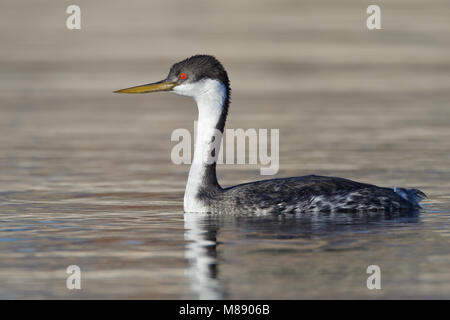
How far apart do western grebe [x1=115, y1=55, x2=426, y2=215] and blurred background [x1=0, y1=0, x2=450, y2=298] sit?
0.50 metres

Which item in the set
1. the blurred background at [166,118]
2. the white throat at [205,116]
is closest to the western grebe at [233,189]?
the white throat at [205,116]

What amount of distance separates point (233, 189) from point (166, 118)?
931 cm

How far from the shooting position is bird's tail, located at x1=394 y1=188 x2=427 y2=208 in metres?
14.6

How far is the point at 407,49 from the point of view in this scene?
117 feet

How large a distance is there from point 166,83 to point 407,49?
22063mm

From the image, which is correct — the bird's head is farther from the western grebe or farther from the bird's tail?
the bird's tail

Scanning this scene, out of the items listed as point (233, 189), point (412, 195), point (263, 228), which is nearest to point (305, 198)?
point (233, 189)

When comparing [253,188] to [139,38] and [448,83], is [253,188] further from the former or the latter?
[139,38]

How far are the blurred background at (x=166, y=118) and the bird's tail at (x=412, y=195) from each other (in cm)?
27

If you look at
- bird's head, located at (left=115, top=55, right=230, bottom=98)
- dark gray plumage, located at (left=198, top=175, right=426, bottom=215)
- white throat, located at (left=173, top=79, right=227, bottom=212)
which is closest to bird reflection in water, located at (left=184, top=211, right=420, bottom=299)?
dark gray plumage, located at (left=198, top=175, right=426, bottom=215)

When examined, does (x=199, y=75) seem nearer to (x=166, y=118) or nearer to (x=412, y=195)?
(x=412, y=195)

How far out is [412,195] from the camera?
14.7 meters

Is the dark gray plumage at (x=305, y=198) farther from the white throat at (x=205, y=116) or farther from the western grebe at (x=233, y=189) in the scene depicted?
the white throat at (x=205, y=116)
